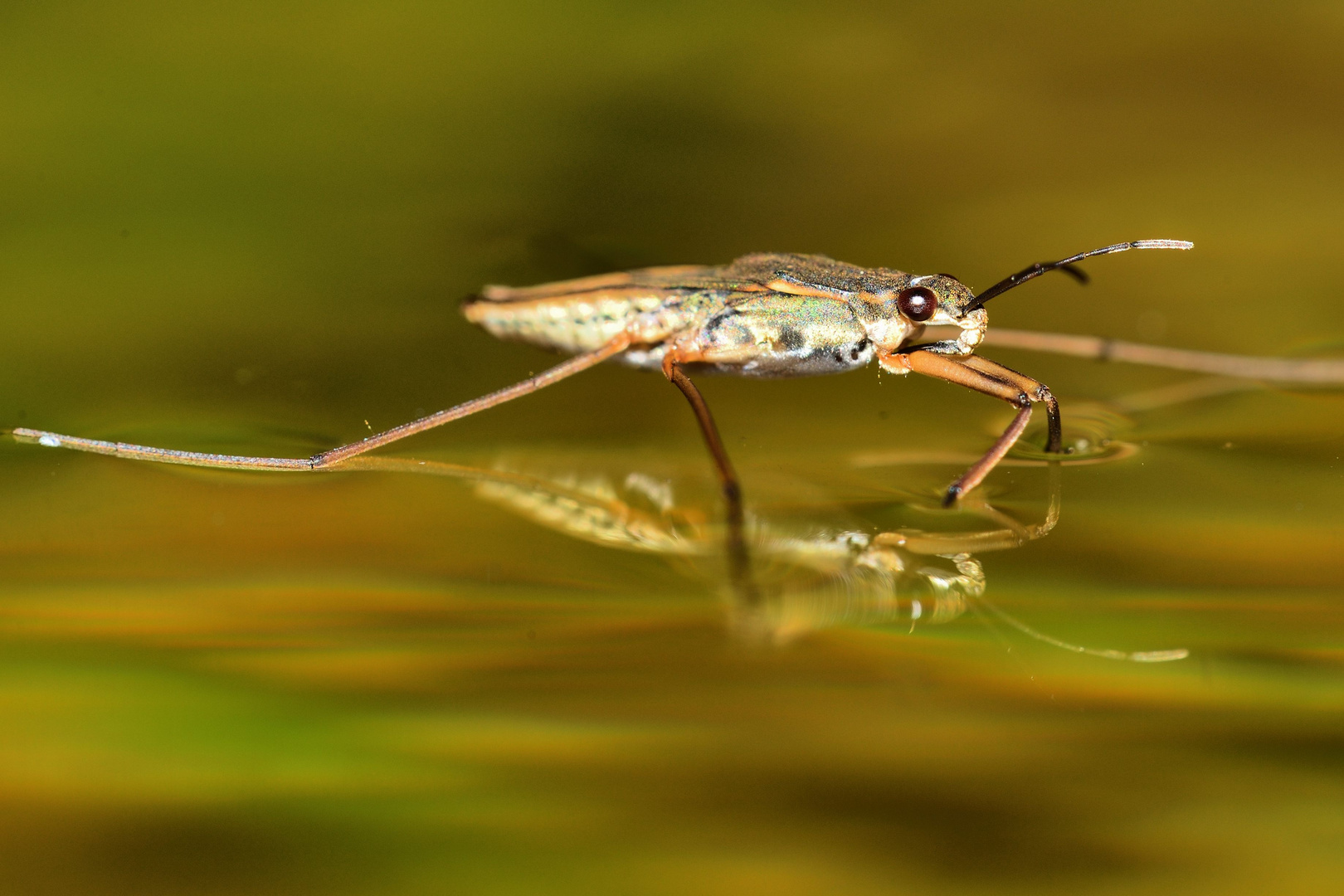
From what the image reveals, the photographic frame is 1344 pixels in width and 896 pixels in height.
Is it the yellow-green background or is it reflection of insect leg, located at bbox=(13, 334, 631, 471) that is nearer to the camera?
the yellow-green background

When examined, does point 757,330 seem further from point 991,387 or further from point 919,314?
point 991,387

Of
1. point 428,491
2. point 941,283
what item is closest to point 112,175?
point 428,491

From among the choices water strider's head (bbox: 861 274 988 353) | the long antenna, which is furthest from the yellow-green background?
the long antenna

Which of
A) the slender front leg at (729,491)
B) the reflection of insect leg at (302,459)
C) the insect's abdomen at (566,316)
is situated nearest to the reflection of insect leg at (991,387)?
the slender front leg at (729,491)

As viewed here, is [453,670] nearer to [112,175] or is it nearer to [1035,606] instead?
[1035,606]

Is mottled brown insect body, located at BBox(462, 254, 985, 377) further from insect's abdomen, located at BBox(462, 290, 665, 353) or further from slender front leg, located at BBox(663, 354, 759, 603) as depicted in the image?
slender front leg, located at BBox(663, 354, 759, 603)

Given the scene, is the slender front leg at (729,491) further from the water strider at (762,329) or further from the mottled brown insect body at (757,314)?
the mottled brown insect body at (757,314)
